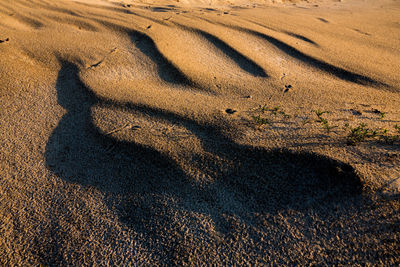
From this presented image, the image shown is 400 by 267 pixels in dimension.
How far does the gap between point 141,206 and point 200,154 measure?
0.36 meters

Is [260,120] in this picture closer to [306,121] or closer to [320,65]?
[306,121]

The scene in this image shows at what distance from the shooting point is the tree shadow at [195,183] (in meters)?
0.96

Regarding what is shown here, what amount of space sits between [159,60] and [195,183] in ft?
3.96

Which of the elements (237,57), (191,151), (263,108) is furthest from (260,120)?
(237,57)

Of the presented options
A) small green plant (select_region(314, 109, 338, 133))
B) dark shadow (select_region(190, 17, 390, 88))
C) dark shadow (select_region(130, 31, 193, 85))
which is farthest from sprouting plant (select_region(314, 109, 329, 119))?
dark shadow (select_region(130, 31, 193, 85))

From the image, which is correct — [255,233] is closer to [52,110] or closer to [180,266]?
[180,266]

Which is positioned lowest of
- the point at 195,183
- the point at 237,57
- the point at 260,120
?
the point at 195,183

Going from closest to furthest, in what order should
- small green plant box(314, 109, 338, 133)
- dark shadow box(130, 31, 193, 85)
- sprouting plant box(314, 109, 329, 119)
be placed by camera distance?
small green plant box(314, 109, 338, 133), sprouting plant box(314, 109, 329, 119), dark shadow box(130, 31, 193, 85)

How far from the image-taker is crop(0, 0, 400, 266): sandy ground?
2.95ft

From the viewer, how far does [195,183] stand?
109cm

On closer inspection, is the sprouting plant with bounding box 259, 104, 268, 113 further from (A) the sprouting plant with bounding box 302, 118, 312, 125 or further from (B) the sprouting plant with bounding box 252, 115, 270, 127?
(A) the sprouting plant with bounding box 302, 118, 312, 125

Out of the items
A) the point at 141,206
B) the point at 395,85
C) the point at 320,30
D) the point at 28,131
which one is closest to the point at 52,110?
the point at 28,131

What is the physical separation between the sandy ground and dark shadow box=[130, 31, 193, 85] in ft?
0.04

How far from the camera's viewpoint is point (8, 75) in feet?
5.51
